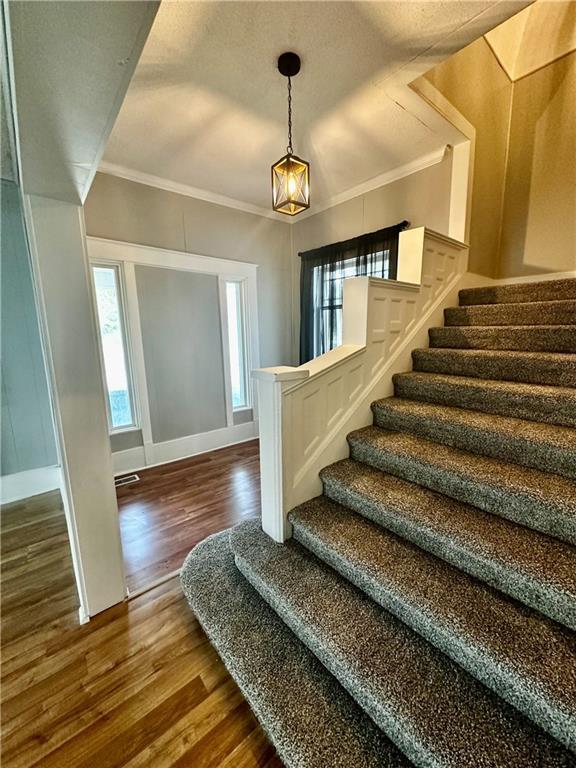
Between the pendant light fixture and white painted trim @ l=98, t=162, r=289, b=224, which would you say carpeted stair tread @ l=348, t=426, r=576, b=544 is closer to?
the pendant light fixture

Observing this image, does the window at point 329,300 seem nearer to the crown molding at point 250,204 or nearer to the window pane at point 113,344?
the crown molding at point 250,204

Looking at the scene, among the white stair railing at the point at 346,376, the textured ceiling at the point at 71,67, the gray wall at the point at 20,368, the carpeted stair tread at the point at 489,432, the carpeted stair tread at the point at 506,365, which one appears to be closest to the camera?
the textured ceiling at the point at 71,67

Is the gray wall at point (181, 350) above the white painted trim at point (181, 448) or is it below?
above

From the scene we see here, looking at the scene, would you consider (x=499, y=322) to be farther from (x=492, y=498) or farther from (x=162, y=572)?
(x=162, y=572)

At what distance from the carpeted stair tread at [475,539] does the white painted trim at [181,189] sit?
3.24 m

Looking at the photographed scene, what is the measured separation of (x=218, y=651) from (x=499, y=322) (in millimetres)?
2678

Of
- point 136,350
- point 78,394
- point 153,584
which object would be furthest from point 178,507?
point 136,350

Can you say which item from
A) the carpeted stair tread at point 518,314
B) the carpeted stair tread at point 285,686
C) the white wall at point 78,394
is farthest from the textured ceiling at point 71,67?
the carpeted stair tread at point 518,314

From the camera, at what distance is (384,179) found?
3152mm

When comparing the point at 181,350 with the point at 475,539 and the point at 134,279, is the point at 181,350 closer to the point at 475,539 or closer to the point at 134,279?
the point at 134,279

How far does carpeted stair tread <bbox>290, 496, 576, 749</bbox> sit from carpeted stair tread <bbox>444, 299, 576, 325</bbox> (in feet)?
6.00

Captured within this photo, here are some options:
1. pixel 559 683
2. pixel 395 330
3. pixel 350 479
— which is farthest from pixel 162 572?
pixel 395 330

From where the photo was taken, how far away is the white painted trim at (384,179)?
9.07ft

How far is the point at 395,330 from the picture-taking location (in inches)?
83.1
